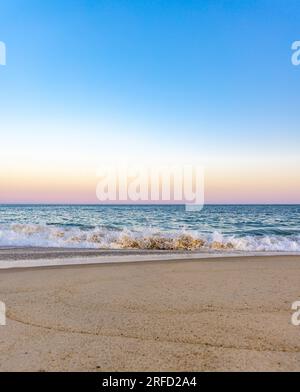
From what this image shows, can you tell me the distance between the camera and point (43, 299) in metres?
4.97

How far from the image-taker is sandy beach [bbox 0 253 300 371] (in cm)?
303

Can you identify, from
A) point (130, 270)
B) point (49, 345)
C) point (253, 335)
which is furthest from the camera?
point (130, 270)

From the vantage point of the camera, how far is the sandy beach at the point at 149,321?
3.03 m

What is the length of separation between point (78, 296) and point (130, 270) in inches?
83.6

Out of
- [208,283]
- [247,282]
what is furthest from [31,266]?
[247,282]

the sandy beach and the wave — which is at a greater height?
the sandy beach

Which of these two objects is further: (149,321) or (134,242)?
Result: (134,242)

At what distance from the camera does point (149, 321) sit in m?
4.04

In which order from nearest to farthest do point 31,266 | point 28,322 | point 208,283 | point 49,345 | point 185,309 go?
point 49,345, point 28,322, point 185,309, point 208,283, point 31,266

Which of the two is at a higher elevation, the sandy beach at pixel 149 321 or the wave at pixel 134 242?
the sandy beach at pixel 149 321

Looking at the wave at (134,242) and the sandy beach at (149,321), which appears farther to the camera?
the wave at (134,242)

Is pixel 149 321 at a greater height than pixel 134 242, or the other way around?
pixel 149 321

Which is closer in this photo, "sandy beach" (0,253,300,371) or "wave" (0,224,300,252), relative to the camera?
"sandy beach" (0,253,300,371)
